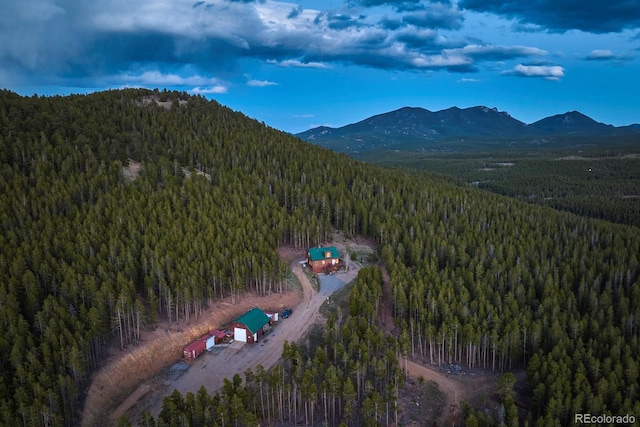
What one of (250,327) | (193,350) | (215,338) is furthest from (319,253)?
(193,350)

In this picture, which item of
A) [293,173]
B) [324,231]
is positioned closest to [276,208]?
[324,231]

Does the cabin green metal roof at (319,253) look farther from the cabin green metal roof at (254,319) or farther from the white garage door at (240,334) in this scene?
the white garage door at (240,334)

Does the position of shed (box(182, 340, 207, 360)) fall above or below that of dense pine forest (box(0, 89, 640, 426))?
below

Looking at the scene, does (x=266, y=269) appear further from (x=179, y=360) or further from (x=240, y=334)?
(x=179, y=360)

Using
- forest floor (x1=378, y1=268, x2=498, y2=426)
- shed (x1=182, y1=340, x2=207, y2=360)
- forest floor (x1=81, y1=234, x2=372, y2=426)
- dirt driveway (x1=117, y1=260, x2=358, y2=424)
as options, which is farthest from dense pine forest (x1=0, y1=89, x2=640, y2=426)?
shed (x1=182, y1=340, x2=207, y2=360)

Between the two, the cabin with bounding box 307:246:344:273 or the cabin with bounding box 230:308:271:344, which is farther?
the cabin with bounding box 307:246:344:273

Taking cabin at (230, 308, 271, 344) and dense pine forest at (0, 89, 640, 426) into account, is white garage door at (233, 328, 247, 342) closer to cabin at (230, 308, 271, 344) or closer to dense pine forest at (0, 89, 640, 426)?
cabin at (230, 308, 271, 344)
